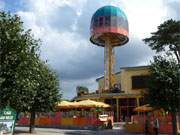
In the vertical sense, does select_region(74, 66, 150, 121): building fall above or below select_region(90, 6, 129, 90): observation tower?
below

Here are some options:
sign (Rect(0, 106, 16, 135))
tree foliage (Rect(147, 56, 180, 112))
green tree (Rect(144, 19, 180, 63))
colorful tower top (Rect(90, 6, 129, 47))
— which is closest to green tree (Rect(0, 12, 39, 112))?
sign (Rect(0, 106, 16, 135))

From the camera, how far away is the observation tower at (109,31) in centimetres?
7538

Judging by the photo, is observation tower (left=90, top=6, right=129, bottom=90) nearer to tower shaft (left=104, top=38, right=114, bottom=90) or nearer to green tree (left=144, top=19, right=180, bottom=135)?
tower shaft (left=104, top=38, right=114, bottom=90)

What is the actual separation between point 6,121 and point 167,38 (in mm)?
42683

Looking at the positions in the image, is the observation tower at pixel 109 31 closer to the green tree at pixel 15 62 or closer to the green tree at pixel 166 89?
the green tree at pixel 166 89

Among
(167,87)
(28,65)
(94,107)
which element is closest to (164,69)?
(167,87)

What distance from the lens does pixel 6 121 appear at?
58.0 ft

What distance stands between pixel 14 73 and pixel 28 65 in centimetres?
80

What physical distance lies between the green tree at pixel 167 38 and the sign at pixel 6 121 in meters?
41.3

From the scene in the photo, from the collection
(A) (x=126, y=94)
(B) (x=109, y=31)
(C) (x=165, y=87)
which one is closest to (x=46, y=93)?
(C) (x=165, y=87)

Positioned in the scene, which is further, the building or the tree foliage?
the building

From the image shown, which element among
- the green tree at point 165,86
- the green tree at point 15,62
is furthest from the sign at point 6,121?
the green tree at point 165,86

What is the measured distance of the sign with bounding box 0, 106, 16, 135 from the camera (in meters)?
17.5

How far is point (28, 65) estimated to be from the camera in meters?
20.5
